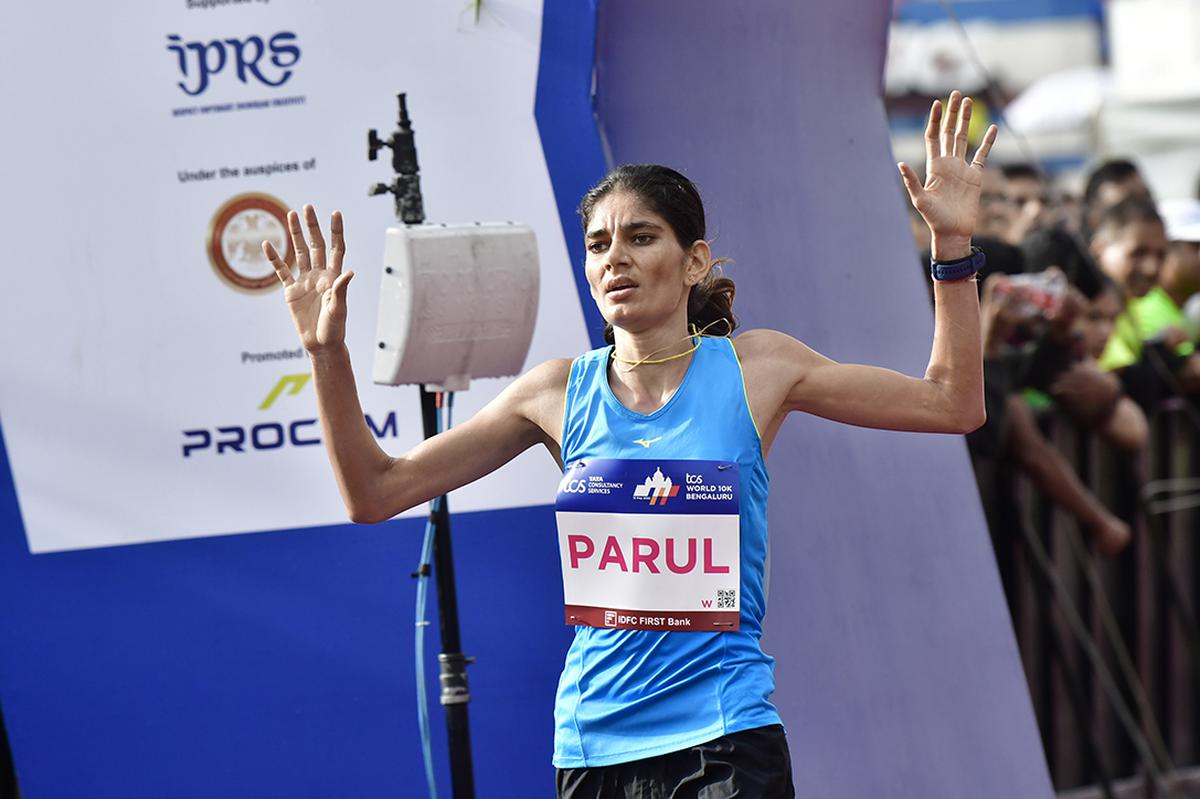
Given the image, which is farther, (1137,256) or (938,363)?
(1137,256)

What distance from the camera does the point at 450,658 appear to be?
13.1 ft

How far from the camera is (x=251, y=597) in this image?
450cm

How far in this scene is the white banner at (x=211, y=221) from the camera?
439 cm

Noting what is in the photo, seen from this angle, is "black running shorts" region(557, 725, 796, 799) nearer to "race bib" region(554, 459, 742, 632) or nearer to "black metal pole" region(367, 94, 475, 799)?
"race bib" region(554, 459, 742, 632)

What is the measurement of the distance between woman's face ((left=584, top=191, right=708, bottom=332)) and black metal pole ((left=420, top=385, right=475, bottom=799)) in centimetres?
84

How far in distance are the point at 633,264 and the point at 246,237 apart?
1540 millimetres

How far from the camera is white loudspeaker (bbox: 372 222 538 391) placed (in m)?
3.75

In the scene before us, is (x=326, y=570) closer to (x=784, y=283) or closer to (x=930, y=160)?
(x=784, y=283)

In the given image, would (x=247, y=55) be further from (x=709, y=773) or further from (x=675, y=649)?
(x=709, y=773)

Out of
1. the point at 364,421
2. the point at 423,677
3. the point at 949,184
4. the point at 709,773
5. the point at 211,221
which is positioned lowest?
the point at 423,677

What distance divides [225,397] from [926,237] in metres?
4.04

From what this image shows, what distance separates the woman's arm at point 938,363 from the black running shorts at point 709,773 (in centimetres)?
60

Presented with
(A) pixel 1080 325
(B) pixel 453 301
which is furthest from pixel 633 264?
(A) pixel 1080 325

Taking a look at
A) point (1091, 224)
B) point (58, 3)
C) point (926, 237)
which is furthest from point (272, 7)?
point (1091, 224)
